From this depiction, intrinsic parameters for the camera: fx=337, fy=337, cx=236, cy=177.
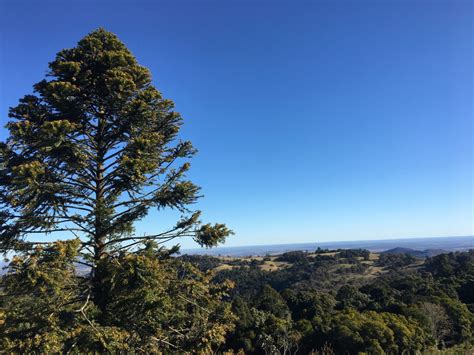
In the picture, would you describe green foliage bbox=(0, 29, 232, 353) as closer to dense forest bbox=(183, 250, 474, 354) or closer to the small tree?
the small tree

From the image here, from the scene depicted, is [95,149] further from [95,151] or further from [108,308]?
[108,308]

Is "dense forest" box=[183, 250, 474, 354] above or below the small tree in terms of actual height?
below

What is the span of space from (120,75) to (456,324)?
33.9 metres

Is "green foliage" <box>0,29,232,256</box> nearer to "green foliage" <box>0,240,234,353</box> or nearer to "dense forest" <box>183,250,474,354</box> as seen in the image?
"green foliage" <box>0,240,234,353</box>

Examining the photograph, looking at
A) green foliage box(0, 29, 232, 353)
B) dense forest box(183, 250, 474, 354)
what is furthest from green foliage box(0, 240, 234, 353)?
dense forest box(183, 250, 474, 354)

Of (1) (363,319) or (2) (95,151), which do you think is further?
(1) (363,319)

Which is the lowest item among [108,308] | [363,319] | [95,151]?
[363,319]

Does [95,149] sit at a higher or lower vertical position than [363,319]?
higher

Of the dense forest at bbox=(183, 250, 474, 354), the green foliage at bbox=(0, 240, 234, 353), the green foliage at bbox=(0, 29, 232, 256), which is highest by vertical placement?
the green foliage at bbox=(0, 29, 232, 256)

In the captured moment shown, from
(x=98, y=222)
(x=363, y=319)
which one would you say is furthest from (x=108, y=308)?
(x=363, y=319)

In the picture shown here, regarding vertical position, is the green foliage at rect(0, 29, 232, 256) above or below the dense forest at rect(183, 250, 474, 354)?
above

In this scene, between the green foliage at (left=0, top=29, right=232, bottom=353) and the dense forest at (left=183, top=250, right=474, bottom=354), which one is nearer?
the green foliage at (left=0, top=29, right=232, bottom=353)

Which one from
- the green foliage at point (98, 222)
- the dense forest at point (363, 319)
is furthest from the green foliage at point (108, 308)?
the dense forest at point (363, 319)

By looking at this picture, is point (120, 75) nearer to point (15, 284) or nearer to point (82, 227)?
point (82, 227)
